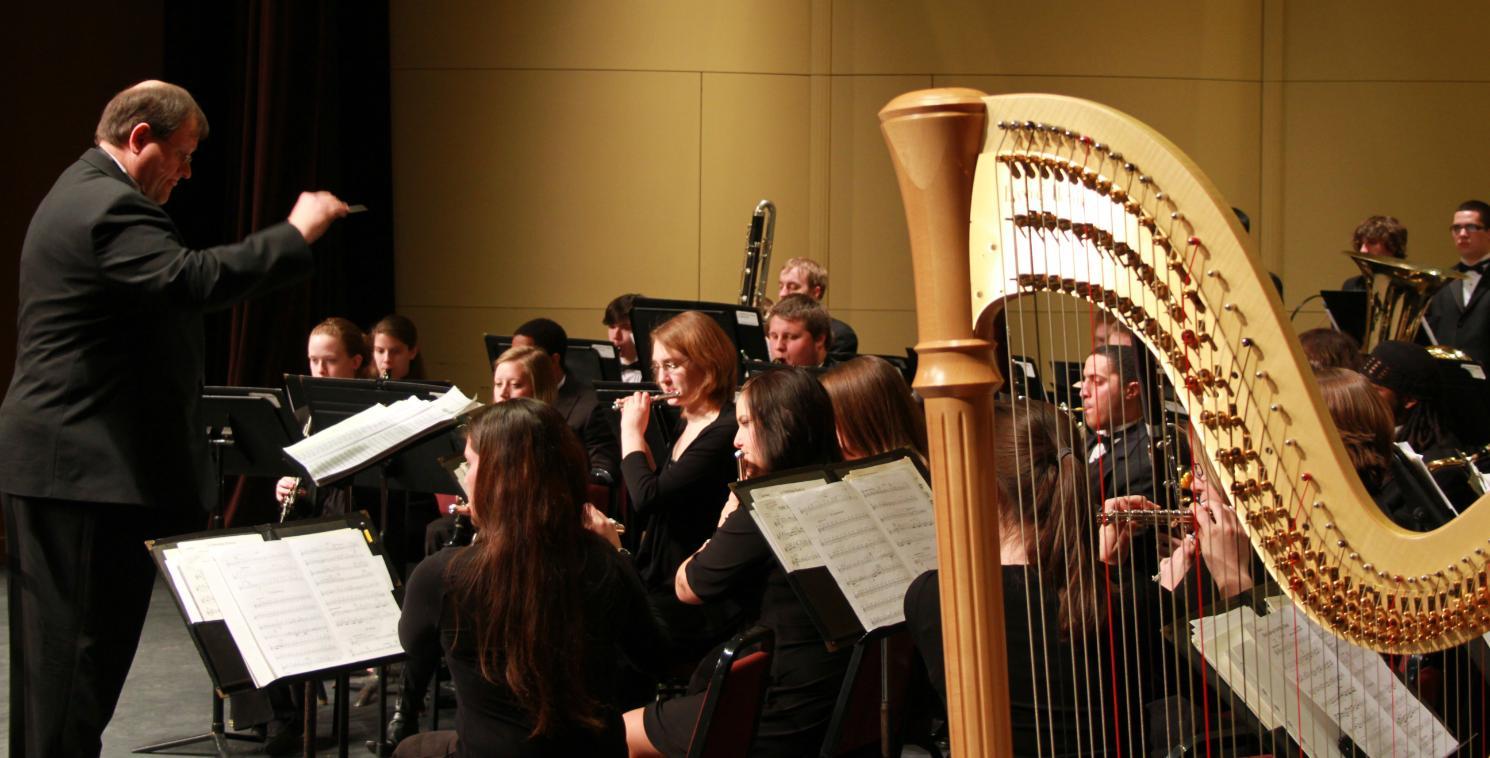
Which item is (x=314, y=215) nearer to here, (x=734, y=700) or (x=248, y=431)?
(x=734, y=700)

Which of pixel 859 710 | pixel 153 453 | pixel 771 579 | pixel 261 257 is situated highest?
pixel 261 257

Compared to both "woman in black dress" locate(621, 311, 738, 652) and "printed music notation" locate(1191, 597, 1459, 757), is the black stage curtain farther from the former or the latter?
"printed music notation" locate(1191, 597, 1459, 757)

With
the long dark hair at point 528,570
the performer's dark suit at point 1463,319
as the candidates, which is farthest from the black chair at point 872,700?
the performer's dark suit at point 1463,319

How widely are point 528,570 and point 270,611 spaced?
0.64m

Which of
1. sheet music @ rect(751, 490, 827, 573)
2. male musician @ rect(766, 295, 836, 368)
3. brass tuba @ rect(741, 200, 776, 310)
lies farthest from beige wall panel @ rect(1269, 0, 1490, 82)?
sheet music @ rect(751, 490, 827, 573)

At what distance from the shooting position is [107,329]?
9.68 feet

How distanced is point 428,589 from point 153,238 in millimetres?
928

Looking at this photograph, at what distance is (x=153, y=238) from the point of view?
2.92 meters

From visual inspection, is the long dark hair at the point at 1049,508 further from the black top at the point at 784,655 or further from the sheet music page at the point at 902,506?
the black top at the point at 784,655

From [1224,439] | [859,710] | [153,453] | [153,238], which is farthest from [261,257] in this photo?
[1224,439]

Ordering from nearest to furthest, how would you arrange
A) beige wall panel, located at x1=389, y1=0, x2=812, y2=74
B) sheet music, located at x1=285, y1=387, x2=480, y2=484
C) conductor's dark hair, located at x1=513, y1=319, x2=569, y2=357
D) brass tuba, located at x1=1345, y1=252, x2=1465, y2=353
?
sheet music, located at x1=285, y1=387, x2=480, y2=484
brass tuba, located at x1=1345, y1=252, x2=1465, y2=353
conductor's dark hair, located at x1=513, y1=319, x2=569, y2=357
beige wall panel, located at x1=389, y1=0, x2=812, y2=74

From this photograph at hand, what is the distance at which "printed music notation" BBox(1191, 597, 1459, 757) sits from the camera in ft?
7.39

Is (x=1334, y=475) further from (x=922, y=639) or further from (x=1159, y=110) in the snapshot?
(x=1159, y=110)

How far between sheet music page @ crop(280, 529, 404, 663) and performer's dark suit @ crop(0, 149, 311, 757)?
1.02 feet
